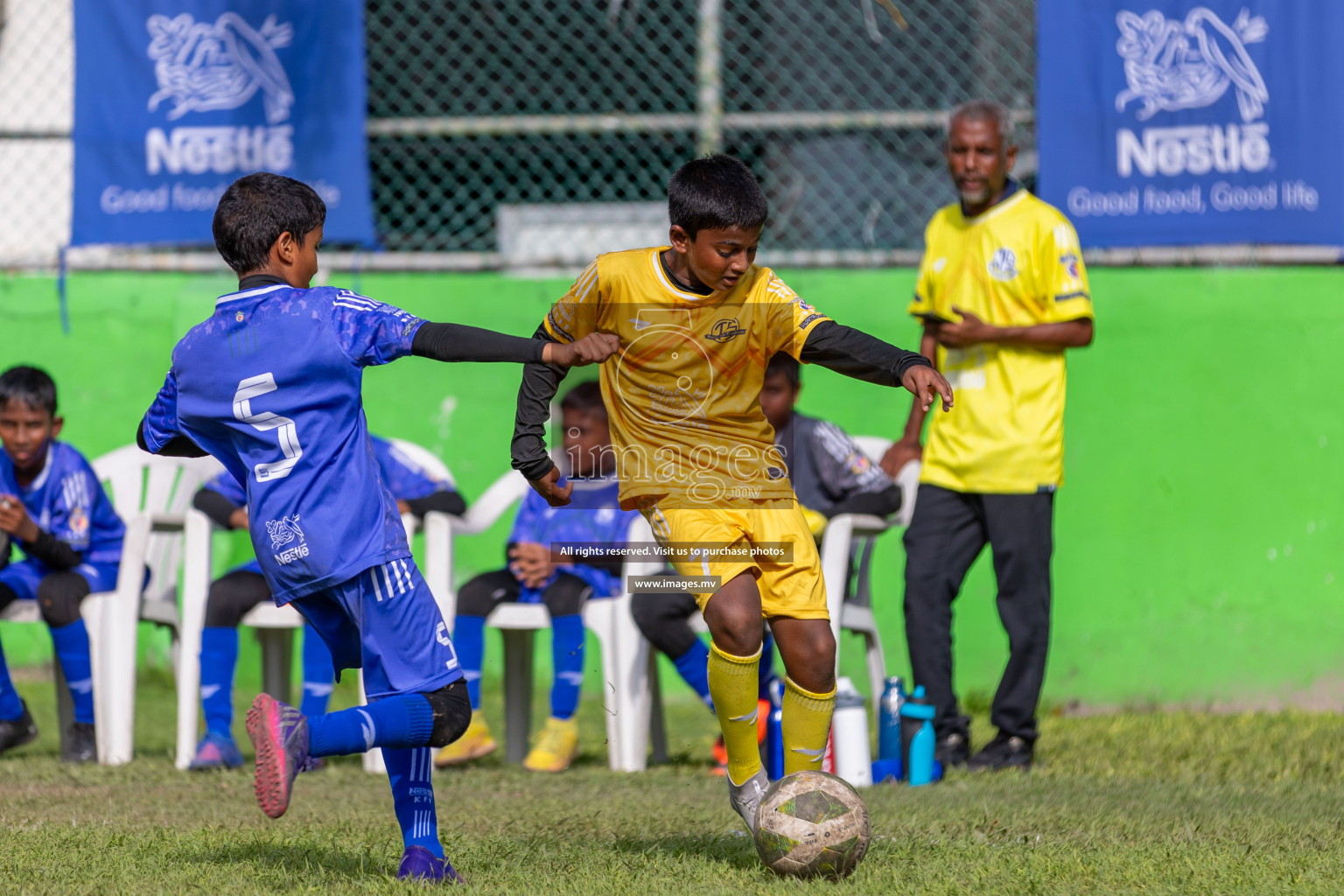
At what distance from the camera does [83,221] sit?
24.4ft

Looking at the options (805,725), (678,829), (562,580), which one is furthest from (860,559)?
(805,725)

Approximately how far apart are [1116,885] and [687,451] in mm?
1481

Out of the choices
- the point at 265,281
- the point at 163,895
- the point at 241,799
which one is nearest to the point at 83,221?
the point at 241,799

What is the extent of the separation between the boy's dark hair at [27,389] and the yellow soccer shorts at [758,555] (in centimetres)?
332

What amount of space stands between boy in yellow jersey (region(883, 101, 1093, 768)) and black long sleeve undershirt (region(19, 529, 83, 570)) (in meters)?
3.27

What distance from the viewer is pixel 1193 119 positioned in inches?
265

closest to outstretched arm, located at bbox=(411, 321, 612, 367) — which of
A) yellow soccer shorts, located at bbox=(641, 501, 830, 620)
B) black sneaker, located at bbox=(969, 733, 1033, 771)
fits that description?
yellow soccer shorts, located at bbox=(641, 501, 830, 620)

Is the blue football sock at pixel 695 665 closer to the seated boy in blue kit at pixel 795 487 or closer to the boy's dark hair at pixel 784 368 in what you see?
the seated boy in blue kit at pixel 795 487

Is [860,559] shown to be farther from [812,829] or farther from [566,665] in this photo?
[812,829]

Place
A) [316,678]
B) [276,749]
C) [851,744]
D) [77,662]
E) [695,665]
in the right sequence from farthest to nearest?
Answer: [77,662] < [316,678] < [695,665] < [851,744] < [276,749]

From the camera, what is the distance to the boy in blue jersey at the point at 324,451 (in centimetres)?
347

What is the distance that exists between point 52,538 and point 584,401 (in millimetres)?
2146

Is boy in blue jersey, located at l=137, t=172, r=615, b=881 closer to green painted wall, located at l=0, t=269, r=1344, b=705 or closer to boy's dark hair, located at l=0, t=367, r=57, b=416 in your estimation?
boy's dark hair, located at l=0, t=367, r=57, b=416

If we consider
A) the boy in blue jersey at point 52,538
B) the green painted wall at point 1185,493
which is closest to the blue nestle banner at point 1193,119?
the green painted wall at point 1185,493
